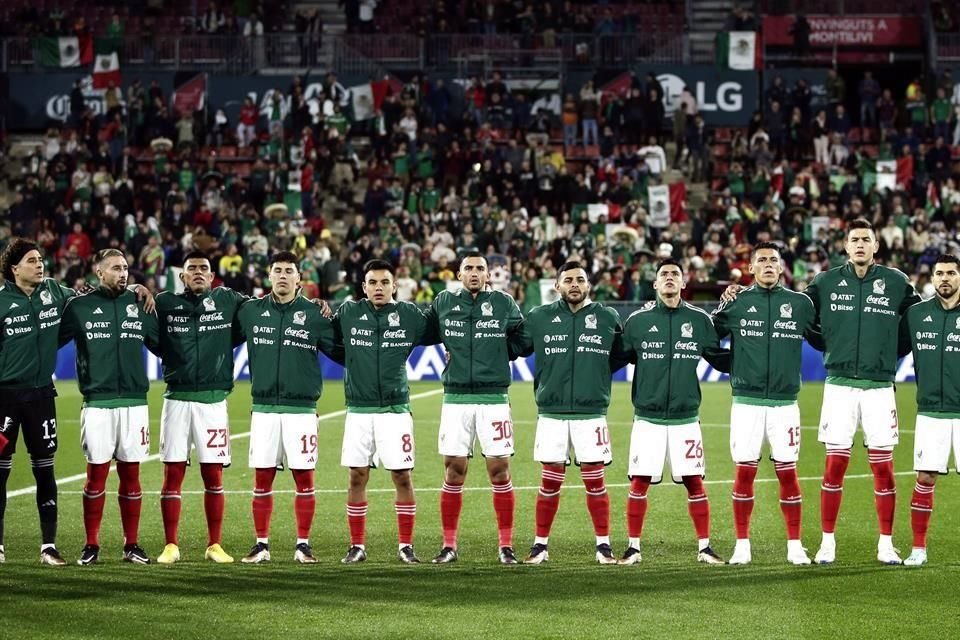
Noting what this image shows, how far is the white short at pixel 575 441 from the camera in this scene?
11.1m

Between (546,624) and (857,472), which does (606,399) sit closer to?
(546,624)

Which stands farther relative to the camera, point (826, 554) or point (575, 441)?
point (575, 441)

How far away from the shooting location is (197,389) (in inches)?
451

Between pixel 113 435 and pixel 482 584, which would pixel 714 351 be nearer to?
pixel 482 584

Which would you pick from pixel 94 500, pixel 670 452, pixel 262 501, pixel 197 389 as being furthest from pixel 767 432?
pixel 94 500

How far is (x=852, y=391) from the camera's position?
11.3 metres

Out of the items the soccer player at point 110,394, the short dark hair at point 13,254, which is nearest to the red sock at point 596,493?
the soccer player at point 110,394

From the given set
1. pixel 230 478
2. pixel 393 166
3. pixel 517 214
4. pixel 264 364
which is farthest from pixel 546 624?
pixel 393 166

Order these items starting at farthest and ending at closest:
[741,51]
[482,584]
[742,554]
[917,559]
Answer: [741,51]
[742,554]
[917,559]
[482,584]

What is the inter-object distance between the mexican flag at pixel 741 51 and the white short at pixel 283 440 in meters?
27.0

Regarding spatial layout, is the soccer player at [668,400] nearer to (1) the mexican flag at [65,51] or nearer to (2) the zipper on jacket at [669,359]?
A: (2) the zipper on jacket at [669,359]

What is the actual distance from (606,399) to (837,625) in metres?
2.81

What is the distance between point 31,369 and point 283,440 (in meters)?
1.87

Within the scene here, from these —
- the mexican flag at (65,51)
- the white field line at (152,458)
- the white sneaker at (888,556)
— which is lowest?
the white field line at (152,458)
